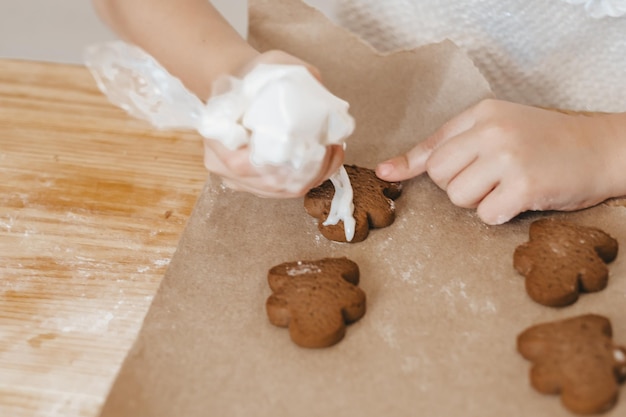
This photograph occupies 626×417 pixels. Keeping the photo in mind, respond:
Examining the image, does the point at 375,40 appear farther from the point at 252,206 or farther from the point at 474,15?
A: the point at 252,206

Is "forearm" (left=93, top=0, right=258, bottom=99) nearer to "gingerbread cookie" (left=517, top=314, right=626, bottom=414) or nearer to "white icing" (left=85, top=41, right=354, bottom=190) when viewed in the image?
"white icing" (left=85, top=41, right=354, bottom=190)

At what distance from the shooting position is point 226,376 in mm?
789

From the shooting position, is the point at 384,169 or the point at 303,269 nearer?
the point at 303,269

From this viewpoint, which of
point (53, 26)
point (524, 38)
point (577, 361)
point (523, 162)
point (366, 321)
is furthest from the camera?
point (53, 26)

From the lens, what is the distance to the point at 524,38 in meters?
1.26

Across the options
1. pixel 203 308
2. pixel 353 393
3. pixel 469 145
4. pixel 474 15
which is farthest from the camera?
pixel 474 15

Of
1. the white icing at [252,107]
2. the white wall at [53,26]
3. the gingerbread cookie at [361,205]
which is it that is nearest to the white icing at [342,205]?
the gingerbread cookie at [361,205]

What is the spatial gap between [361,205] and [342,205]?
30 mm

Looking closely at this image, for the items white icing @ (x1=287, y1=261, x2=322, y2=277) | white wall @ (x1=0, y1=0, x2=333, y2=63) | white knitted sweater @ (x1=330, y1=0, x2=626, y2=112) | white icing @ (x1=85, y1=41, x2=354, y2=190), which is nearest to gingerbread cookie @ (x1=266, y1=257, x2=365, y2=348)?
white icing @ (x1=287, y1=261, x2=322, y2=277)

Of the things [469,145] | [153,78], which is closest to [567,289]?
[469,145]

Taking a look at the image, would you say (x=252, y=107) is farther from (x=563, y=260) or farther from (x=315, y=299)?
(x=563, y=260)

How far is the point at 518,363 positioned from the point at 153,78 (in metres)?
0.54

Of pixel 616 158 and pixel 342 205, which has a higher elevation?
pixel 616 158

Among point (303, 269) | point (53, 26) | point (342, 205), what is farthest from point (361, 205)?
point (53, 26)
